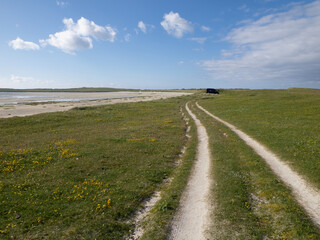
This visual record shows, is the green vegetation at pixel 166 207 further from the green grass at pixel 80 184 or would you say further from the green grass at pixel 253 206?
the green grass at pixel 253 206

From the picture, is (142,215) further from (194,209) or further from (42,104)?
(42,104)

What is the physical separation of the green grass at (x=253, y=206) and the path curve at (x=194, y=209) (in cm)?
51

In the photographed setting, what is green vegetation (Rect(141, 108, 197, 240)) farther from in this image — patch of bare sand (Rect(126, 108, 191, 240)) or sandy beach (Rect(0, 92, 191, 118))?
sandy beach (Rect(0, 92, 191, 118))

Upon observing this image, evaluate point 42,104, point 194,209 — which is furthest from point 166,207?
point 42,104

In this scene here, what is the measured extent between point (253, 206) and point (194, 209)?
11.3 feet

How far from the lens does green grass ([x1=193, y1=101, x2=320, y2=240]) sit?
29.1ft

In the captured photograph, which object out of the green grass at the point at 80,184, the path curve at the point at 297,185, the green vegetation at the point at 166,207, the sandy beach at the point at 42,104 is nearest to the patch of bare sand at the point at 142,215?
the green vegetation at the point at 166,207

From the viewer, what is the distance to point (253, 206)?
36.3 feet

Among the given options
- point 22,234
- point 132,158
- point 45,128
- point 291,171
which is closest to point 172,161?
point 132,158

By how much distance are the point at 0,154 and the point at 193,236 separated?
20.7m

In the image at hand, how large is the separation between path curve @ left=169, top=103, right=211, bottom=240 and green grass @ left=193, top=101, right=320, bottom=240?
1.68 feet

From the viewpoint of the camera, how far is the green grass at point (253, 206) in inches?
349

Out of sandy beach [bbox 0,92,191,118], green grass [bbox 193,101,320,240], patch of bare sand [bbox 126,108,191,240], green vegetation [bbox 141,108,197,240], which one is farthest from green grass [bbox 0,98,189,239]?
sandy beach [bbox 0,92,191,118]

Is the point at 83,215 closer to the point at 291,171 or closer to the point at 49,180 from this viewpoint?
the point at 49,180
